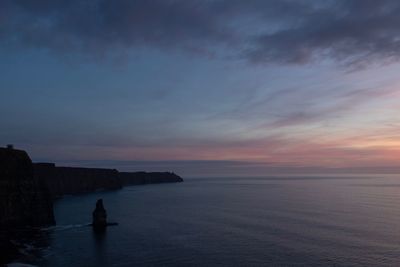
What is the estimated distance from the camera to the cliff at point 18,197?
94.2 m

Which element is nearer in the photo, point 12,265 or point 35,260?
point 12,265

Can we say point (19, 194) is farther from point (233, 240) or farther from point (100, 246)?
point (233, 240)

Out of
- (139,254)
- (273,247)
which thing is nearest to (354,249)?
(273,247)

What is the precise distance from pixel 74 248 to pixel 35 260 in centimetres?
1258

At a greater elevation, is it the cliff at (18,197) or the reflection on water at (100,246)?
the cliff at (18,197)

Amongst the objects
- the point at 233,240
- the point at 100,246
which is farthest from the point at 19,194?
the point at 233,240

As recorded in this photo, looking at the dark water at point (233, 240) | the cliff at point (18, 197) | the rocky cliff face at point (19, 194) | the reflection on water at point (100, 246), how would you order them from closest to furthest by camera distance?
the dark water at point (233, 240), the reflection on water at point (100, 246), the cliff at point (18, 197), the rocky cliff face at point (19, 194)

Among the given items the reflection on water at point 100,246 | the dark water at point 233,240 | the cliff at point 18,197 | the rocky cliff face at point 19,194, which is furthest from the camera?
the rocky cliff face at point 19,194

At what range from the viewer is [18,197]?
322ft

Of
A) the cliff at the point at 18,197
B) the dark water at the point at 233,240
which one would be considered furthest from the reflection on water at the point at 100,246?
the cliff at the point at 18,197

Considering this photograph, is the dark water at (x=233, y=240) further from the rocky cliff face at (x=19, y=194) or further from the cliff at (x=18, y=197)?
the rocky cliff face at (x=19, y=194)

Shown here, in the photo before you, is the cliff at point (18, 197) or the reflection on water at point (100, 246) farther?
the cliff at point (18, 197)

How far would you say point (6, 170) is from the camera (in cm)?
9762

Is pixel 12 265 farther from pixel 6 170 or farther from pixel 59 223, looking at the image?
pixel 59 223
